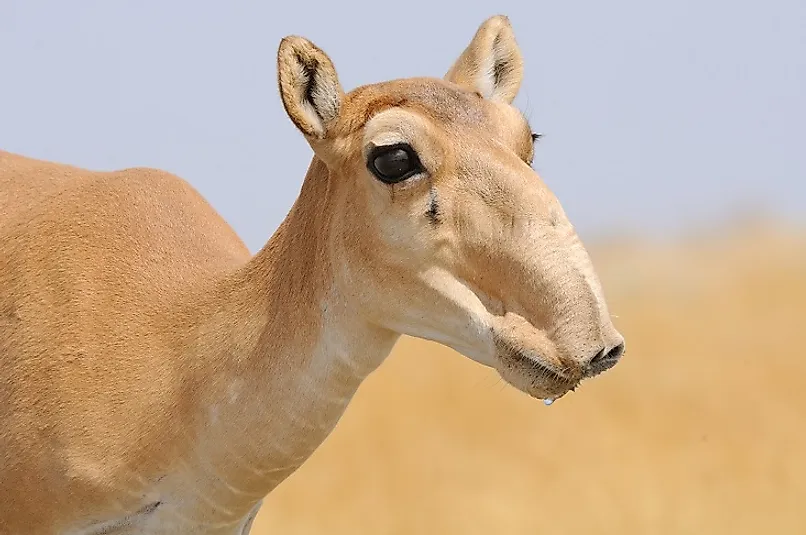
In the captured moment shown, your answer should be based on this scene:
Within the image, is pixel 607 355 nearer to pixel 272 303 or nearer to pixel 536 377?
pixel 536 377

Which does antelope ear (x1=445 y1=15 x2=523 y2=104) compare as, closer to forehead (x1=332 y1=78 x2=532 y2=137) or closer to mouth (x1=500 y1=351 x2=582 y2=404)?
forehead (x1=332 y1=78 x2=532 y2=137)

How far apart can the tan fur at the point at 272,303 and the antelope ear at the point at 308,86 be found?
0.01 metres

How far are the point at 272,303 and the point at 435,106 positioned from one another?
4.54 ft

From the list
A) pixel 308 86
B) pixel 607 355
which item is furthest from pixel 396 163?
pixel 607 355

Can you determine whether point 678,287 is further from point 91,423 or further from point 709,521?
point 91,423

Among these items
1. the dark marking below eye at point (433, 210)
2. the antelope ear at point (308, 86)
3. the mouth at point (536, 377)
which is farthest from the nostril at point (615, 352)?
the antelope ear at point (308, 86)

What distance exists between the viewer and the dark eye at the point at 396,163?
750 cm

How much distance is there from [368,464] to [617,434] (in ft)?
12.4

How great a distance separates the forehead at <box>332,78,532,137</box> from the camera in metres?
7.64

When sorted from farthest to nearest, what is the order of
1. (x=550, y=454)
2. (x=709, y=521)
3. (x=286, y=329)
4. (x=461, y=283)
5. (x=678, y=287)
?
1. (x=678, y=287)
2. (x=550, y=454)
3. (x=709, y=521)
4. (x=286, y=329)
5. (x=461, y=283)

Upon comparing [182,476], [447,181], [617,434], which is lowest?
[617,434]

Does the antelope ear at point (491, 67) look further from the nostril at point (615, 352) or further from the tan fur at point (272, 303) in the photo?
the nostril at point (615, 352)

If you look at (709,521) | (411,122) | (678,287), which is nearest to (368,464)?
(709,521)

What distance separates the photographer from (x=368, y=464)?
22906 millimetres
